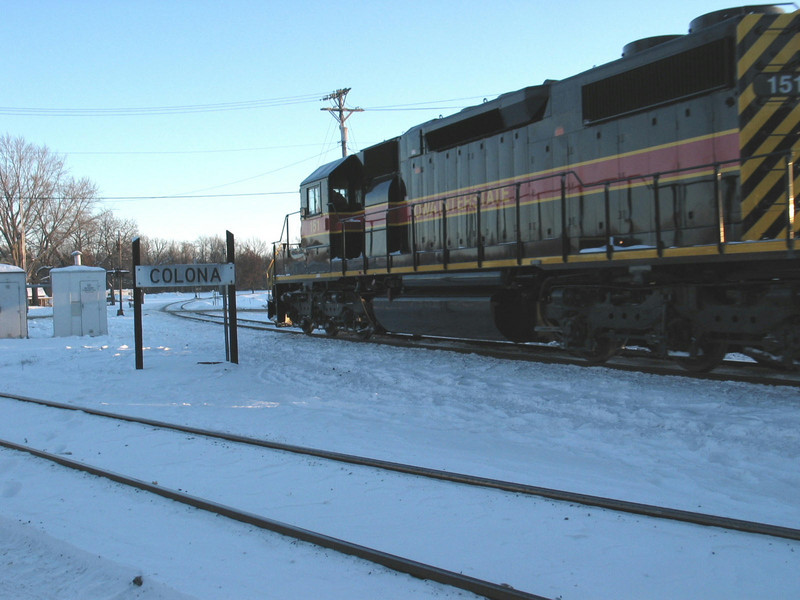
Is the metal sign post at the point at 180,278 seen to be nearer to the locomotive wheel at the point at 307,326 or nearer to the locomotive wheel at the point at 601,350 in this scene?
the locomotive wheel at the point at 307,326

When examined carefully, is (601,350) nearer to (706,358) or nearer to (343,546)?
(706,358)

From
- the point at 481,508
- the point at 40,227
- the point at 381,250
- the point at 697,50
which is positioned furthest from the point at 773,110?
the point at 40,227

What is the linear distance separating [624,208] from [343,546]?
248 inches

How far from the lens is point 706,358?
7.18 m

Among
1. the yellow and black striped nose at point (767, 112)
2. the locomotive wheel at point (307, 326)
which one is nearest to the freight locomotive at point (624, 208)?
the yellow and black striped nose at point (767, 112)

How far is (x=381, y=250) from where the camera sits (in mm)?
12562

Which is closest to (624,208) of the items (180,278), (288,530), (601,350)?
(601,350)

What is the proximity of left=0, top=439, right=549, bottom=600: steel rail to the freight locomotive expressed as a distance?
5.09 meters

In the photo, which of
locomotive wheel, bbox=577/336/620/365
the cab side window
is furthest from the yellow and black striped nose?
the cab side window

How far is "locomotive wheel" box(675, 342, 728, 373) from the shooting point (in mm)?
7070

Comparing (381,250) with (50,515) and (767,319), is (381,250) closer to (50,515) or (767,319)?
(767,319)

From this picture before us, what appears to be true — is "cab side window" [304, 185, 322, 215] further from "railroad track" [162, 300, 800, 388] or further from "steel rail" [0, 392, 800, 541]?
"steel rail" [0, 392, 800, 541]

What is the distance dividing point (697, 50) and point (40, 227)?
58.0 m

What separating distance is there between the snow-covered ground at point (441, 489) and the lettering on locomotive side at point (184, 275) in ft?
7.10
